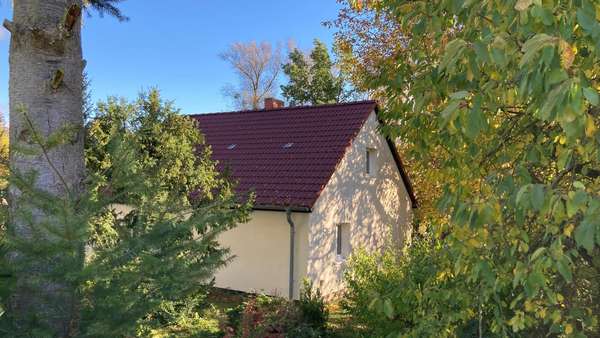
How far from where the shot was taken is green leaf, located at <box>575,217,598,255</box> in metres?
1.48

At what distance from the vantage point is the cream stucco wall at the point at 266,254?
1130 centimetres

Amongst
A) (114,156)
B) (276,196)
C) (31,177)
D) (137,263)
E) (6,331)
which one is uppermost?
(276,196)

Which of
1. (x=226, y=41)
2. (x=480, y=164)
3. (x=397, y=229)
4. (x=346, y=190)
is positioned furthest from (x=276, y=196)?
(x=226, y=41)

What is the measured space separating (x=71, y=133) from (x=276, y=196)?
9191mm

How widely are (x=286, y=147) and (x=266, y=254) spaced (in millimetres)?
3356

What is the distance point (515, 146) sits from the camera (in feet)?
9.95

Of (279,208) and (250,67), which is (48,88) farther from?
(250,67)

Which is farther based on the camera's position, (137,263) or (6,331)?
(137,263)

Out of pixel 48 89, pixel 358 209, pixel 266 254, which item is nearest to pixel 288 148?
pixel 358 209

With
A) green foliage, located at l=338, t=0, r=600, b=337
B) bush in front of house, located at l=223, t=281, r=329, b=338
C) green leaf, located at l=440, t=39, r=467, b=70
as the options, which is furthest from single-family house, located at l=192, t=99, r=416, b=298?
green leaf, located at l=440, t=39, r=467, b=70

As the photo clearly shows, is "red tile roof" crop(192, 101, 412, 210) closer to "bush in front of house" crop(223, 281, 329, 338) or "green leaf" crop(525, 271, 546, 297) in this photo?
"bush in front of house" crop(223, 281, 329, 338)

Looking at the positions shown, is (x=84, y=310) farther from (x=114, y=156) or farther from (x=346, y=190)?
(x=346, y=190)

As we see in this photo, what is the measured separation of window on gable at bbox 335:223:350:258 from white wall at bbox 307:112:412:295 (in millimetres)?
123

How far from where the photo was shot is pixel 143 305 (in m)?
2.21
